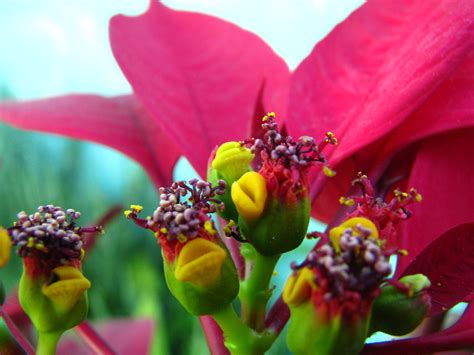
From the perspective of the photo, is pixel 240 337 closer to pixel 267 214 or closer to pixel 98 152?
pixel 267 214

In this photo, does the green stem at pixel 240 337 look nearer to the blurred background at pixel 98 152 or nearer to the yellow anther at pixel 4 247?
the yellow anther at pixel 4 247

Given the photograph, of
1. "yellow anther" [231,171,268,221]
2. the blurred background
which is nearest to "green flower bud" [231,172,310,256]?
"yellow anther" [231,171,268,221]

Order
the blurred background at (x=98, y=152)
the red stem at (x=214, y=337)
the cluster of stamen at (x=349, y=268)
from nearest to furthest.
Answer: the cluster of stamen at (x=349, y=268) < the red stem at (x=214, y=337) < the blurred background at (x=98, y=152)

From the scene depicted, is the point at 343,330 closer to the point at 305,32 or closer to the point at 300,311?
the point at 300,311

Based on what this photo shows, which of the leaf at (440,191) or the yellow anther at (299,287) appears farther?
the leaf at (440,191)

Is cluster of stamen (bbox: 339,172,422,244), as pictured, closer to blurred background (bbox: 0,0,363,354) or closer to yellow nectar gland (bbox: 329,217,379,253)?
yellow nectar gland (bbox: 329,217,379,253)

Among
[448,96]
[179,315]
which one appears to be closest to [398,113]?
[448,96]

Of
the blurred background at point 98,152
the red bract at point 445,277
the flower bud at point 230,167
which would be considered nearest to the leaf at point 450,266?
the red bract at point 445,277
